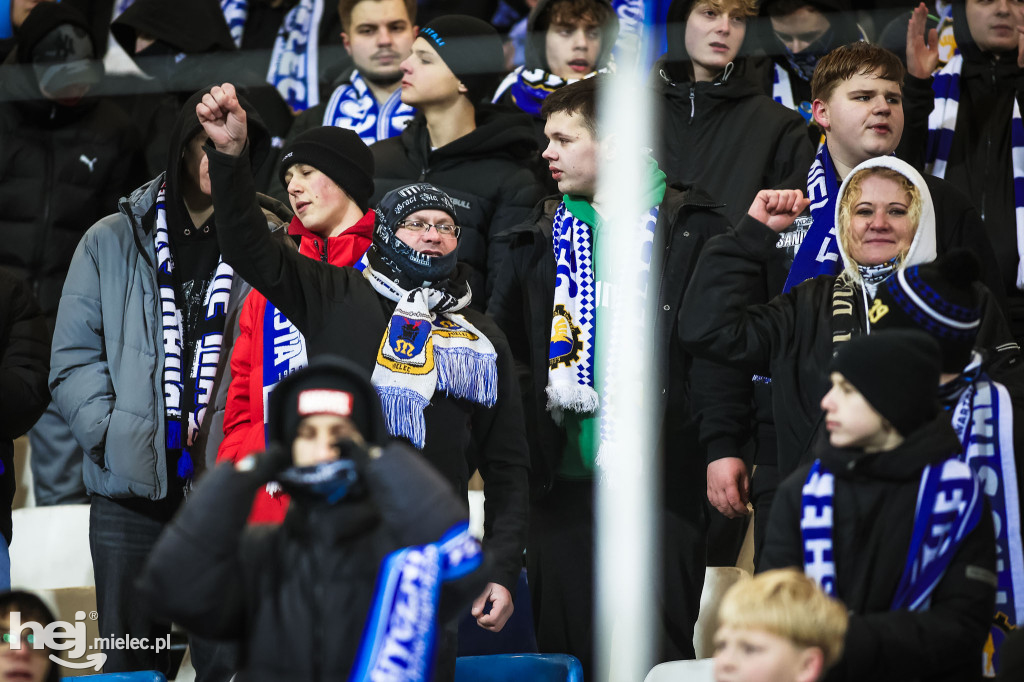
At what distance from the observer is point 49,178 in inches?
211

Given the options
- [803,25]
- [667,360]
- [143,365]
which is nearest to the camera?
[143,365]

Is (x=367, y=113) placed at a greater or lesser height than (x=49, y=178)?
greater

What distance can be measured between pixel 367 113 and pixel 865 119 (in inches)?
86.3

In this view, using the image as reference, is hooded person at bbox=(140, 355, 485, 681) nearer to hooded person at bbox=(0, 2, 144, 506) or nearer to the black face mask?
hooded person at bbox=(0, 2, 144, 506)

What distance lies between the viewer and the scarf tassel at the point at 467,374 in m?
3.65

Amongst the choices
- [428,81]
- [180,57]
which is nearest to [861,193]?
[428,81]

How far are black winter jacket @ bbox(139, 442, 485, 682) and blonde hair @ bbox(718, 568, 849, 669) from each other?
1.80 feet

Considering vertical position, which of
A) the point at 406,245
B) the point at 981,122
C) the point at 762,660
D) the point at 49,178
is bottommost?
the point at 762,660

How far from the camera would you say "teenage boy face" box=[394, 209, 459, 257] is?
3727 mm

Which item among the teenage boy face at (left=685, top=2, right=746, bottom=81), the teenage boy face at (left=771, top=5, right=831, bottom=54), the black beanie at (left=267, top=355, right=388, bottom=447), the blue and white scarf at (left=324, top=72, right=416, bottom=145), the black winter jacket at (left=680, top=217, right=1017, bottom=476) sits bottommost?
the black beanie at (left=267, top=355, right=388, bottom=447)

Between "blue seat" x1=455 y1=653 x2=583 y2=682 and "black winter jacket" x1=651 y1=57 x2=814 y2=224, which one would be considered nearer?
"blue seat" x1=455 y1=653 x2=583 y2=682

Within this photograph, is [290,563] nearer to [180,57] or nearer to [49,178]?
[49,178]

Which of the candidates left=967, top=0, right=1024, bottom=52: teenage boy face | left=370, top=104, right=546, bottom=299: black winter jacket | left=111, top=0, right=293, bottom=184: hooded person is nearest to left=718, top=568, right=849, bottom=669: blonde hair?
left=370, top=104, right=546, bottom=299: black winter jacket

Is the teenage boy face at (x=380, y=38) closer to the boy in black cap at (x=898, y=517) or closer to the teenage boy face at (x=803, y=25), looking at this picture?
the teenage boy face at (x=803, y=25)
